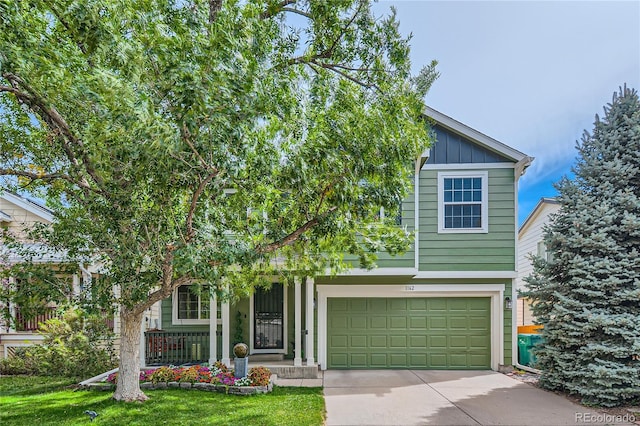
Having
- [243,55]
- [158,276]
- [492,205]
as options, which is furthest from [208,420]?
[492,205]

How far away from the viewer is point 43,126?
6.59 meters

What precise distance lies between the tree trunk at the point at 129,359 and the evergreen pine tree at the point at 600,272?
24.7 feet

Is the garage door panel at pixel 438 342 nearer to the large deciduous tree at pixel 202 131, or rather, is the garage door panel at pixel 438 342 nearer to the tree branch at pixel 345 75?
the large deciduous tree at pixel 202 131

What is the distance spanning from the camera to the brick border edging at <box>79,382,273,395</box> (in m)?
7.39

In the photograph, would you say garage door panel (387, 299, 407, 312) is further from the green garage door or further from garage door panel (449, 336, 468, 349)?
garage door panel (449, 336, 468, 349)

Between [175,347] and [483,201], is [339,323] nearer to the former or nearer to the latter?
[175,347]

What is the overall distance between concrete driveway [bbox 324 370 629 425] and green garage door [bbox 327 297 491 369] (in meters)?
0.73

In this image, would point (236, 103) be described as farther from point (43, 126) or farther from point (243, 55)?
point (43, 126)

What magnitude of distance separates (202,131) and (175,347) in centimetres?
734

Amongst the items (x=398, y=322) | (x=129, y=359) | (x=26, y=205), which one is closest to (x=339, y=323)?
(x=398, y=322)

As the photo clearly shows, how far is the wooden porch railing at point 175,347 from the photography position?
9.46 metres

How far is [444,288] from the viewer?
10.1m

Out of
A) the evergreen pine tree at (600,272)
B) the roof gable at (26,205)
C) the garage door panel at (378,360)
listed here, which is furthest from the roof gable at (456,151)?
the roof gable at (26,205)

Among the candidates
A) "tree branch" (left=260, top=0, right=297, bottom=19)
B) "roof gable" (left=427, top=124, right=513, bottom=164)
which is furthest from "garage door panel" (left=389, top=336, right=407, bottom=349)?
"tree branch" (left=260, top=0, right=297, bottom=19)
